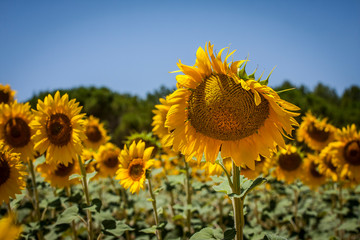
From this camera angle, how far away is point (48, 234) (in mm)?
3426

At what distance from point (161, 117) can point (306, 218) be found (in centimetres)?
318

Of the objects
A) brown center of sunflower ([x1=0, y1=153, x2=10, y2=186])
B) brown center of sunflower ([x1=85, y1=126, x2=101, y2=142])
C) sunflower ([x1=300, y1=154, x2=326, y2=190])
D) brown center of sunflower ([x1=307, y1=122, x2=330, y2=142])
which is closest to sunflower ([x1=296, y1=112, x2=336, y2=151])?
brown center of sunflower ([x1=307, y1=122, x2=330, y2=142])

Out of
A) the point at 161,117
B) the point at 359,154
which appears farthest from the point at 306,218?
the point at 161,117

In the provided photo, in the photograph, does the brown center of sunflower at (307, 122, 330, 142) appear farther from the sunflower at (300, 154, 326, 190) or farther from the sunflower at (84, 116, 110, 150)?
the sunflower at (84, 116, 110, 150)

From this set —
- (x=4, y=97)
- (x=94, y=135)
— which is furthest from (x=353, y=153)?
(x=4, y=97)

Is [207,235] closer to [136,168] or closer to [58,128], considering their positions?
[136,168]

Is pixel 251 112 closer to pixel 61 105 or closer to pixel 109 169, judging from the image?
pixel 61 105

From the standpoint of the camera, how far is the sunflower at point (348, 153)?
3.51 m

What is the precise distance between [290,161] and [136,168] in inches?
105

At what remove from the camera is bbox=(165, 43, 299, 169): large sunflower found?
5.09 feet

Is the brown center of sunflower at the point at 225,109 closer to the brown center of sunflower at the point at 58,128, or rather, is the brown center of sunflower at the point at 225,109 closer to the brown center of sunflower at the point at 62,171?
the brown center of sunflower at the point at 58,128

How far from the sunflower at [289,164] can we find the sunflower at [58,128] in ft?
10.2

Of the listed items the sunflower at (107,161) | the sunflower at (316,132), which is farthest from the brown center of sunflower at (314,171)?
the sunflower at (107,161)

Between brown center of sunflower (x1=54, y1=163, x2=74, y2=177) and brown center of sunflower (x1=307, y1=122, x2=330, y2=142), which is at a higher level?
brown center of sunflower (x1=307, y1=122, x2=330, y2=142)
